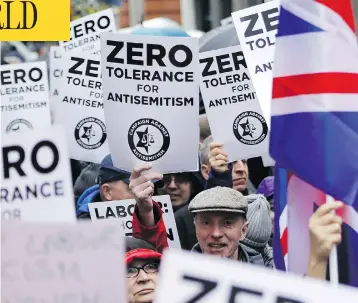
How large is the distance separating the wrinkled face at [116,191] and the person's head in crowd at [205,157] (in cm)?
47

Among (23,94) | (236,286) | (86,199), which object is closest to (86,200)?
(86,199)

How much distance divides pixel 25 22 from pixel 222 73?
46.2 inches

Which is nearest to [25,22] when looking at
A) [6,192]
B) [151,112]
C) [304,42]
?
[151,112]

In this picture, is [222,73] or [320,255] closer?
[320,255]

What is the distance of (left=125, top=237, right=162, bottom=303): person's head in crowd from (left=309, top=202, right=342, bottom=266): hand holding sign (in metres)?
0.86

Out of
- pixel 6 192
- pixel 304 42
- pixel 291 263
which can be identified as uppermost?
pixel 304 42

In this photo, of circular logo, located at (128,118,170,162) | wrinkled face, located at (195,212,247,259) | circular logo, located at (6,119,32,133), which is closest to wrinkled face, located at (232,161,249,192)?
circular logo, located at (128,118,170,162)

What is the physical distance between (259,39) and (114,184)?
998 mm

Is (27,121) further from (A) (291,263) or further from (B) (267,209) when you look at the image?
(A) (291,263)

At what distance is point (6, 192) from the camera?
4062 millimetres

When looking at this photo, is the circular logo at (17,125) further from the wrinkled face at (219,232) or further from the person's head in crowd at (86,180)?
the wrinkled face at (219,232)

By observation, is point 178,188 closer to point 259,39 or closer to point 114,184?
point 114,184

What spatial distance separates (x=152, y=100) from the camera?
665 centimetres

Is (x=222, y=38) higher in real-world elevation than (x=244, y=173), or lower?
higher
